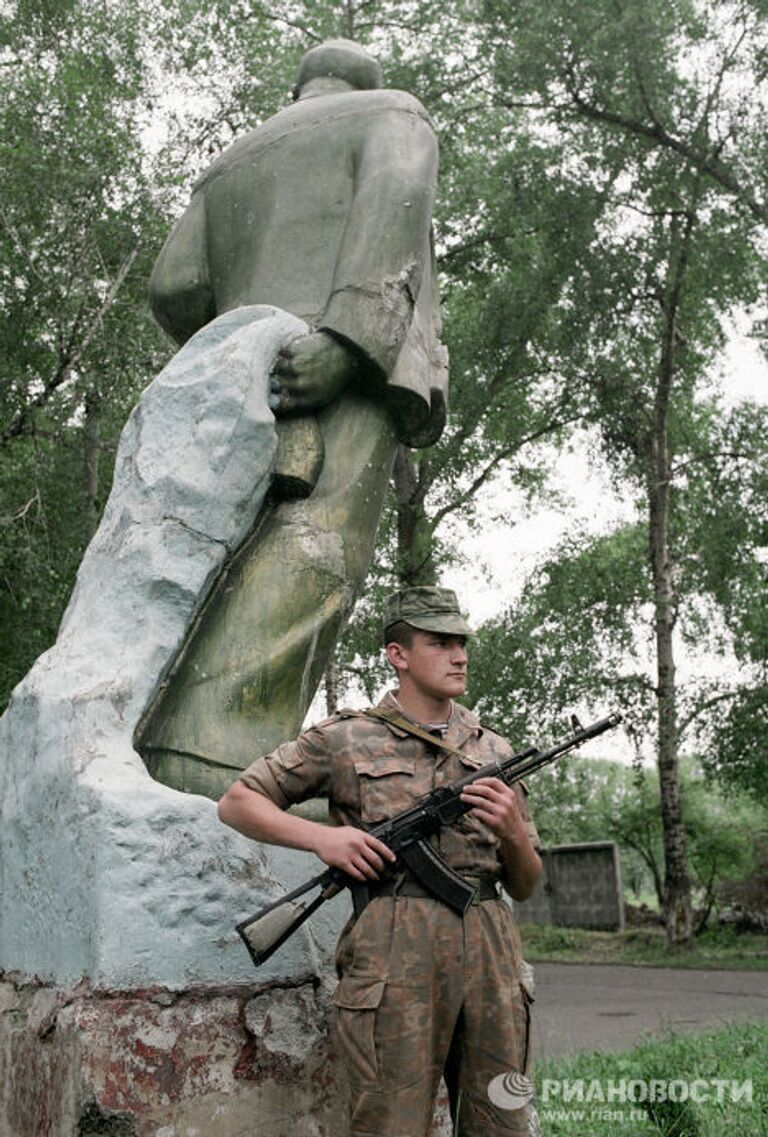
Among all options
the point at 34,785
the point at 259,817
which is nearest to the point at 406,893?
the point at 259,817

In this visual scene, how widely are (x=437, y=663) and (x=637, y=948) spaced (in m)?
14.7

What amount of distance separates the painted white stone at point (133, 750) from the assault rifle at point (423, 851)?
315 millimetres

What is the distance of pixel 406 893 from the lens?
7.16ft

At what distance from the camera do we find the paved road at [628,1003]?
21.9 feet

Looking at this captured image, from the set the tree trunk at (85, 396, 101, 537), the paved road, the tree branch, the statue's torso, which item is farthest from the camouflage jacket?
the tree trunk at (85, 396, 101, 537)

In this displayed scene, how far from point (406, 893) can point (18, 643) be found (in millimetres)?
12390

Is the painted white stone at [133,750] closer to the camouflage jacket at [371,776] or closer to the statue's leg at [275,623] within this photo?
the statue's leg at [275,623]

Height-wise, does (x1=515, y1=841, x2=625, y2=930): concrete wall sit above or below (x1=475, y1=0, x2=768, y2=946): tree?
below

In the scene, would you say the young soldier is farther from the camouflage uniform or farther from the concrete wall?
the concrete wall

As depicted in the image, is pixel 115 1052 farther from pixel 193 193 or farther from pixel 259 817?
pixel 193 193

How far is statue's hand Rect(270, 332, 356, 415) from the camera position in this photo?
3.26 meters

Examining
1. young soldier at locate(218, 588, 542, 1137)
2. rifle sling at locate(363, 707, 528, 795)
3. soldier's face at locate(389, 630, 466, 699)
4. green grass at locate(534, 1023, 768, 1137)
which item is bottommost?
green grass at locate(534, 1023, 768, 1137)

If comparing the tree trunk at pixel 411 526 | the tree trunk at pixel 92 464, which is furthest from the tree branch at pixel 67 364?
the tree trunk at pixel 411 526

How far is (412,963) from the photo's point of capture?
6.97ft
